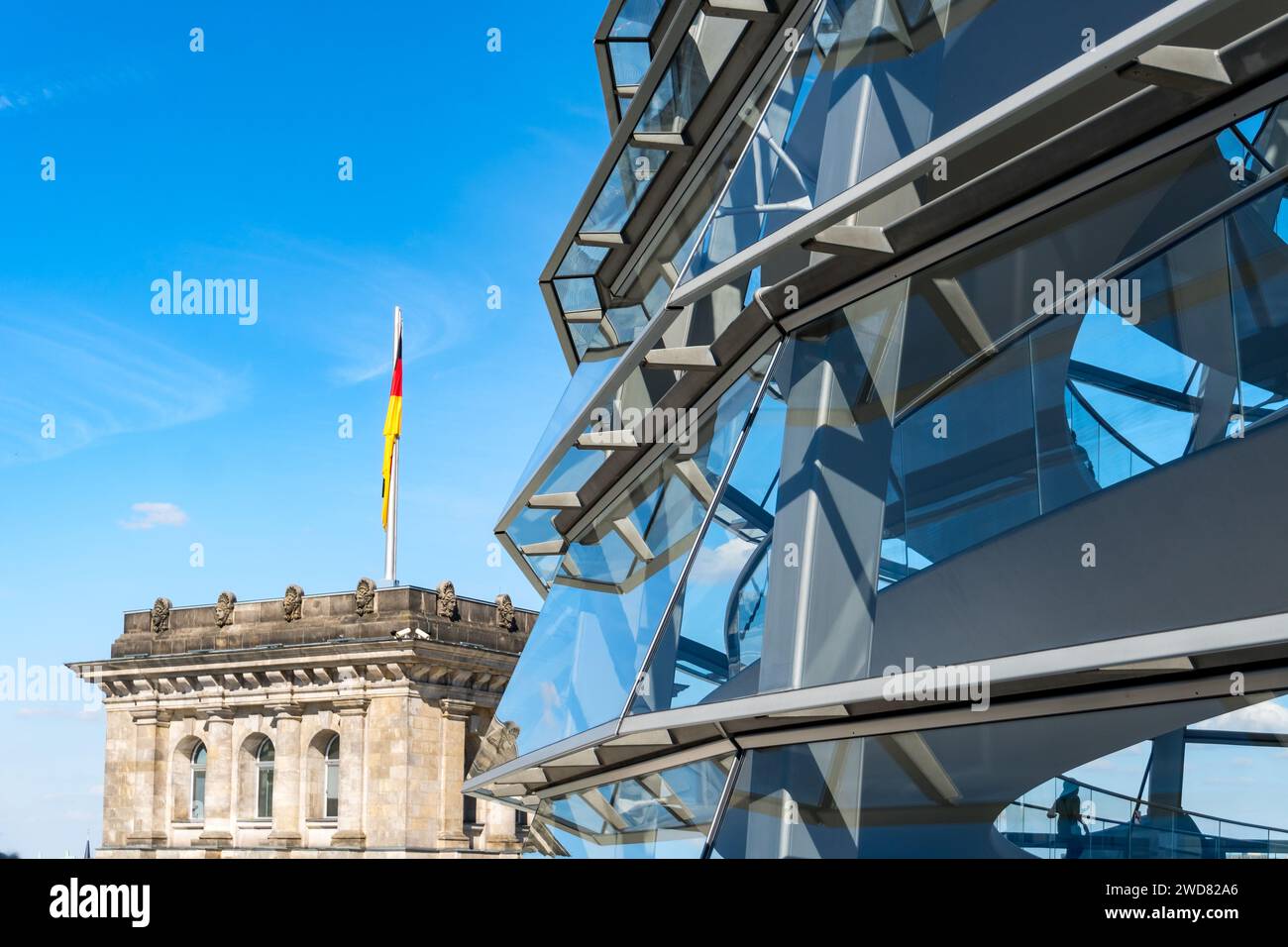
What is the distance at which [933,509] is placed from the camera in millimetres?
5922

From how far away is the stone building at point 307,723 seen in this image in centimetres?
4253

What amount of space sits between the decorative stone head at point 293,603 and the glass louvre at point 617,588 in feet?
118

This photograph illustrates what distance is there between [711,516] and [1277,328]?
289cm

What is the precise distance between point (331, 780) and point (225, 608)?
788cm

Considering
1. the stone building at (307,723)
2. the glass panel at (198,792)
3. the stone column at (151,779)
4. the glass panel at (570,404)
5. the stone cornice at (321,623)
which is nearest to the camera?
the glass panel at (570,404)

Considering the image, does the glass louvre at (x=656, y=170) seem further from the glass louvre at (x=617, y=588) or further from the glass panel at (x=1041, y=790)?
the glass panel at (x=1041, y=790)

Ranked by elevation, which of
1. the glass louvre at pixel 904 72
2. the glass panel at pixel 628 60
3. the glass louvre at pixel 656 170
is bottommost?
the glass louvre at pixel 904 72

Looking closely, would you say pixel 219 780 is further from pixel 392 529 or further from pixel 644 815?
pixel 644 815

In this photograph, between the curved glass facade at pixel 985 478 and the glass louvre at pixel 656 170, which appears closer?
the curved glass facade at pixel 985 478

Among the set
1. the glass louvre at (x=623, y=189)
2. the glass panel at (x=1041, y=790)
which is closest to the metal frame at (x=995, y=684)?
the glass panel at (x=1041, y=790)

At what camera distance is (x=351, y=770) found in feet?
141

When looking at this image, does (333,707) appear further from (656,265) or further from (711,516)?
(711,516)

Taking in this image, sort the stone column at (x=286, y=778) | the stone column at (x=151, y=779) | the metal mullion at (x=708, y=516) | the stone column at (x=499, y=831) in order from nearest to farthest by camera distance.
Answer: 1. the metal mullion at (x=708, y=516)
2. the stone column at (x=499, y=831)
3. the stone column at (x=286, y=778)
4. the stone column at (x=151, y=779)
